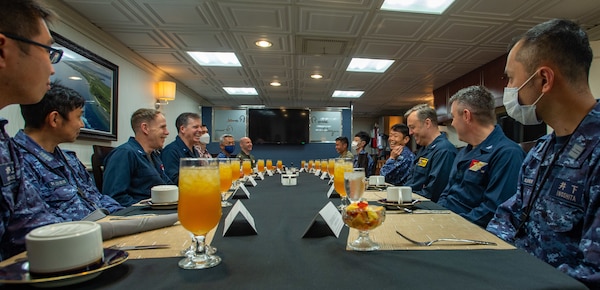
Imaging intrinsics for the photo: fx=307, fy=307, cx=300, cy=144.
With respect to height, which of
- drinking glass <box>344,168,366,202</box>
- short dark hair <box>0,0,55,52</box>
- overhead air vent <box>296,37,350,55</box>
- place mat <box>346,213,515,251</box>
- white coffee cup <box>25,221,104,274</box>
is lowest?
place mat <box>346,213,515,251</box>

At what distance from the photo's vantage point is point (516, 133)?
4188 mm

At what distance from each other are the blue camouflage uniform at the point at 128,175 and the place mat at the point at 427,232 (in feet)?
5.45

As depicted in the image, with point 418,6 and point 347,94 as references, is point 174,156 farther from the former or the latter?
point 347,94

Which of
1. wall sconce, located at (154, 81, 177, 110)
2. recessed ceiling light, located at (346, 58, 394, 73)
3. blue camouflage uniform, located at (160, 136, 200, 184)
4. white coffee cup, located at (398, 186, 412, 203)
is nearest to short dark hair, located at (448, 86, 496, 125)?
white coffee cup, located at (398, 186, 412, 203)

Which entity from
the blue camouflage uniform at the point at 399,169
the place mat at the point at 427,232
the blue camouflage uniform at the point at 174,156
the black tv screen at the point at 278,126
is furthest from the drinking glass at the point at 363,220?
the black tv screen at the point at 278,126

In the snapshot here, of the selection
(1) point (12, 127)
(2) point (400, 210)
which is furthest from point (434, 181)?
(1) point (12, 127)

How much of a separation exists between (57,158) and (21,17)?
0.97 metres

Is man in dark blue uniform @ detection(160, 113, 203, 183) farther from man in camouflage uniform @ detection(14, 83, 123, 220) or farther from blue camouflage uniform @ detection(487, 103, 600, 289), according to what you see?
blue camouflage uniform @ detection(487, 103, 600, 289)

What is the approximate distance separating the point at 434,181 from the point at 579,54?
129cm

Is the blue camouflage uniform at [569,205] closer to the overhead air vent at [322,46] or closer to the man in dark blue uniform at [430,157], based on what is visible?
the man in dark blue uniform at [430,157]

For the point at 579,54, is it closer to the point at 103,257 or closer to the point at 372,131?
the point at 103,257

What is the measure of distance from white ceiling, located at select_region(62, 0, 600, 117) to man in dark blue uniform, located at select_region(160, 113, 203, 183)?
1065 millimetres

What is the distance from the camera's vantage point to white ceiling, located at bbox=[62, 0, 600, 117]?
2.90 meters

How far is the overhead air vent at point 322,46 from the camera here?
3789 mm
